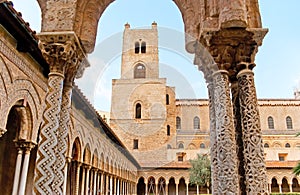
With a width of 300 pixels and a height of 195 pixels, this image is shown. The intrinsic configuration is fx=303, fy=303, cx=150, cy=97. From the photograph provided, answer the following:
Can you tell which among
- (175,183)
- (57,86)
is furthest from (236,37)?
(175,183)

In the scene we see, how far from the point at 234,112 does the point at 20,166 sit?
5931 mm

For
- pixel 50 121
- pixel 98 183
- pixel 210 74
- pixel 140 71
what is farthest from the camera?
pixel 140 71

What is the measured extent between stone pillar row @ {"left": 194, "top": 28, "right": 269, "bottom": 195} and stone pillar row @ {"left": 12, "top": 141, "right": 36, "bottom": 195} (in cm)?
542

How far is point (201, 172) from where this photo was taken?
26406 millimetres

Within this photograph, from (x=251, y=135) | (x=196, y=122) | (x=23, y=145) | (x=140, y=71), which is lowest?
(x=251, y=135)

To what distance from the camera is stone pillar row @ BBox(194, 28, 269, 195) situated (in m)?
3.85

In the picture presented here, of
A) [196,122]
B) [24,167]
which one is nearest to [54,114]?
[24,167]

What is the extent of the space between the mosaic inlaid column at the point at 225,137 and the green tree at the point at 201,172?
2257 cm

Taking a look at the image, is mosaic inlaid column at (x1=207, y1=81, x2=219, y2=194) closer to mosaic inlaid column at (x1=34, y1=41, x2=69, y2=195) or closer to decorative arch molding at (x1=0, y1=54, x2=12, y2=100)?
mosaic inlaid column at (x1=34, y1=41, x2=69, y2=195)

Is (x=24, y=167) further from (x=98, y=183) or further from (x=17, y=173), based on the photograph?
(x=98, y=183)

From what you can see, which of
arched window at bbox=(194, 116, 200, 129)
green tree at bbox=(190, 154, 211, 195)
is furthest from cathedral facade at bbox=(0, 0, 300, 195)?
arched window at bbox=(194, 116, 200, 129)

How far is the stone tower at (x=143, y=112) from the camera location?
31406mm

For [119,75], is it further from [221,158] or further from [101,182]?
[221,158]

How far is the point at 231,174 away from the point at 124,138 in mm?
28141
